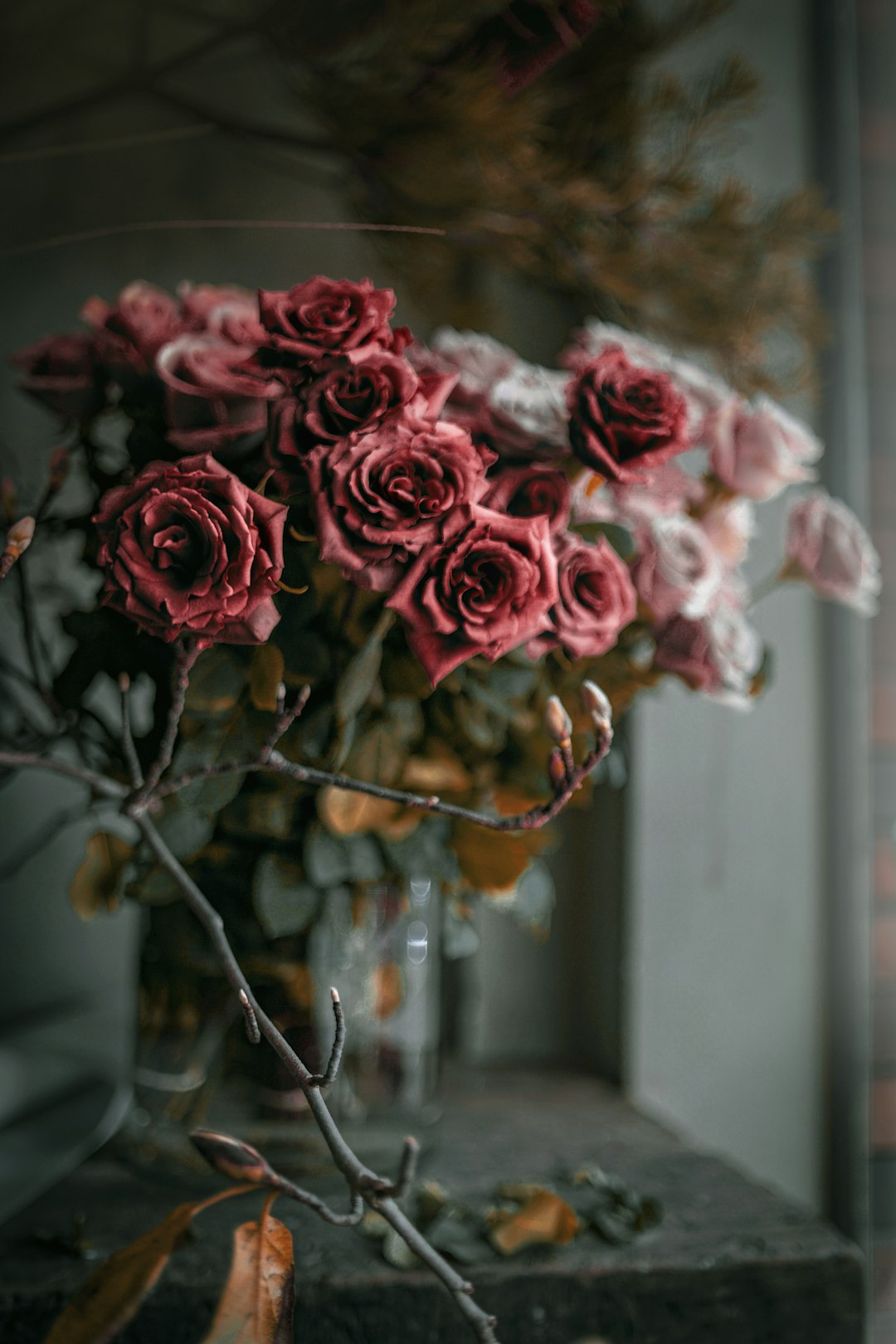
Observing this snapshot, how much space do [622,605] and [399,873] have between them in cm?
27

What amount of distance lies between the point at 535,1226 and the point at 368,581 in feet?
1.44

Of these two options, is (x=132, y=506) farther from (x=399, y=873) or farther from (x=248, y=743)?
(x=399, y=873)

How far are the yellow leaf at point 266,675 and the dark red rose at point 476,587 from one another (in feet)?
0.35

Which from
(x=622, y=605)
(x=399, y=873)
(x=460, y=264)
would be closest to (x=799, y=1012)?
(x=399, y=873)

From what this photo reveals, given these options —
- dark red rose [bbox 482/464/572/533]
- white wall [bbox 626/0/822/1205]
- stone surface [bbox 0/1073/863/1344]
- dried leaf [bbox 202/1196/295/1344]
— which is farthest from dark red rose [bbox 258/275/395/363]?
white wall [bbox 626/0/822/1205]

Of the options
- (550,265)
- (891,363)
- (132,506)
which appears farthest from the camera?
(891,363)

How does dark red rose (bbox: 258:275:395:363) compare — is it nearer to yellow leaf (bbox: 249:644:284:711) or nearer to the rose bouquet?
→ the rose bouquet

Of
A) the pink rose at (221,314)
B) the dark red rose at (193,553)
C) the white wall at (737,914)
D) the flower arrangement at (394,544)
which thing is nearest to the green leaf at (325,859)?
the flower arrangement at (394,544)

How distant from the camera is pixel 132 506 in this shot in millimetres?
477

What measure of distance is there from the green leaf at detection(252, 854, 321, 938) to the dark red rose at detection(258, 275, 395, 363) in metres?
0.34

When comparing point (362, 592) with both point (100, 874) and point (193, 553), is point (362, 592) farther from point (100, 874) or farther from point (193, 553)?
point (100, 874)

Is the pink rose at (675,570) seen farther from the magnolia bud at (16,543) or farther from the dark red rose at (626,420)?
the magnolia bud at (16,543)

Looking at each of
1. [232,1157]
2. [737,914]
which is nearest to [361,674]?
[232,1157]

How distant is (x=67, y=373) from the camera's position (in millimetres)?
669
